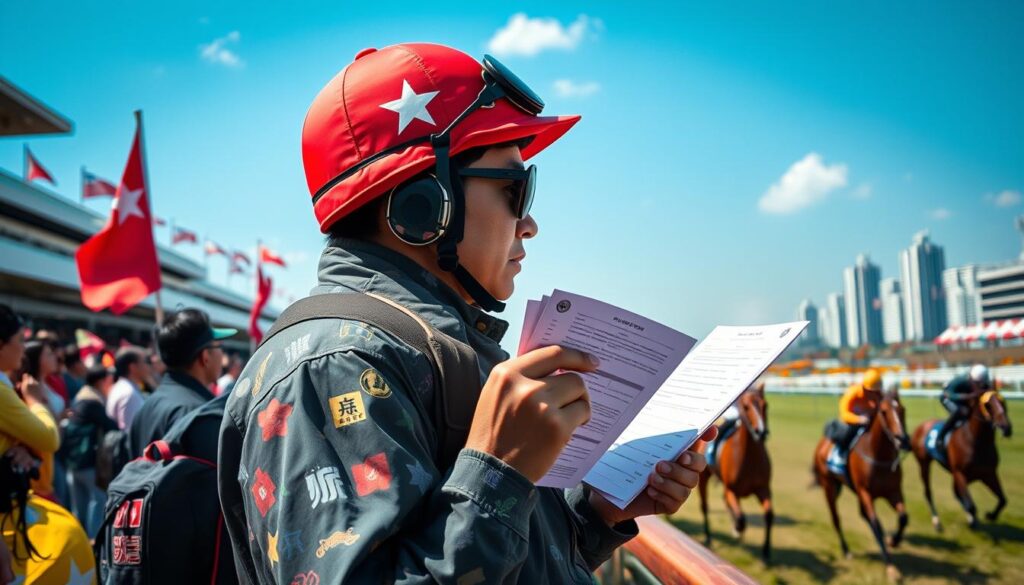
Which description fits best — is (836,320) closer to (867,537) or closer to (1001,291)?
(1001,291)

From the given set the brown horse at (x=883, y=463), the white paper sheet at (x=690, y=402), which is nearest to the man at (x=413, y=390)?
the white paper sheet at (x=690, y=402)

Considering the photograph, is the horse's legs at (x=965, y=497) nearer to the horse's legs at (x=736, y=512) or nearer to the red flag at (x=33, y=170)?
the horse's legs at (x=736, y=512)

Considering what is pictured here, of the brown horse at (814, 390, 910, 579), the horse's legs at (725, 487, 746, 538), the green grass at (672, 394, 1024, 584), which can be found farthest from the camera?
Answer: the horse's legs at (725, 487, 746, 538)

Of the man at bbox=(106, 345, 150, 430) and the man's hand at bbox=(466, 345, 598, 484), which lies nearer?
the man's hand at bbox=(466, 345, 598, 484)

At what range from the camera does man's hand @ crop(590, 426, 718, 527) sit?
148cm

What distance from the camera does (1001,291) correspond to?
87.6 m

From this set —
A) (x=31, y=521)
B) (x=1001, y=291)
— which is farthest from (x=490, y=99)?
(x=1001, y=291)

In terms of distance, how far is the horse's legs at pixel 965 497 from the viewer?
10148mm

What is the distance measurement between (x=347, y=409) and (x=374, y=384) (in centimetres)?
5

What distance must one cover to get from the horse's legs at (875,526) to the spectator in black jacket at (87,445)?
8737mm

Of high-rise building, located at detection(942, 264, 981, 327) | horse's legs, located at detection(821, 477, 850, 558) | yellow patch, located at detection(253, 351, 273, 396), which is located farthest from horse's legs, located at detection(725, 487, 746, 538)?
high-rise building, located at detection(942, 264, 981, 327)

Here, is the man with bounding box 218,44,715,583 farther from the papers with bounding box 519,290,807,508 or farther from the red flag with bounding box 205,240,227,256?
the red flag with bounding box 205,240,227,256

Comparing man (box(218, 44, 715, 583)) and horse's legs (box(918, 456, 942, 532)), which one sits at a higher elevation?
man (box(218, 44, 715, 583))

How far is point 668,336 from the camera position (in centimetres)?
116
